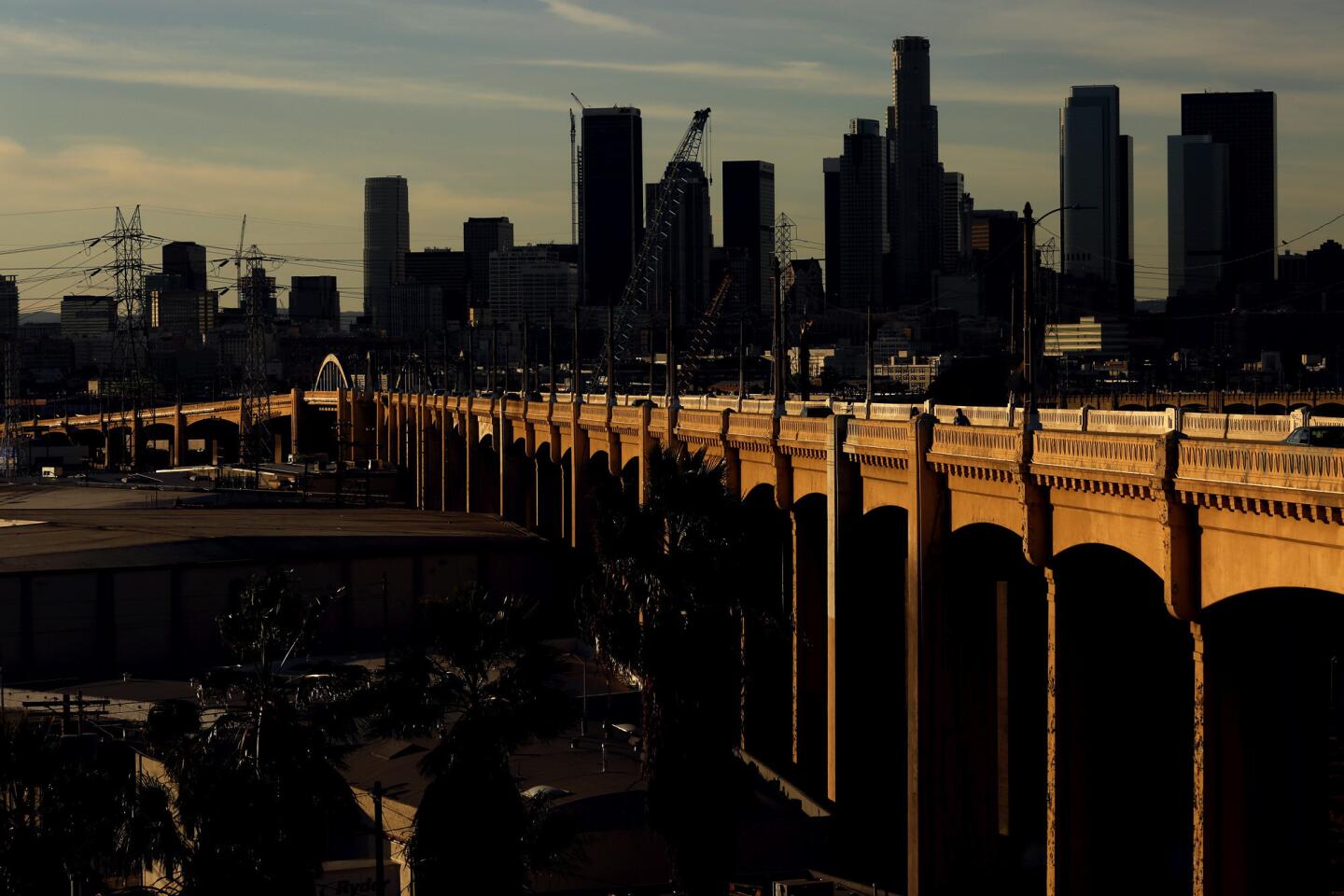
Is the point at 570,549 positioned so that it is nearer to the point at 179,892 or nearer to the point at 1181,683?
the point at 1181,683

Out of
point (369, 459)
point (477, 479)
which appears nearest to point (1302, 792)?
point (477, 479)

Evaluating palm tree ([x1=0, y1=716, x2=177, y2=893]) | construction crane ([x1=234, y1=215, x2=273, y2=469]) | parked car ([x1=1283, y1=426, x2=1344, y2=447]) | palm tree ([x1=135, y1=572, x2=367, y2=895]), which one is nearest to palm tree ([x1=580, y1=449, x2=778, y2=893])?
palm tree ([x1=135, y1=572, x2=367, y2=895])

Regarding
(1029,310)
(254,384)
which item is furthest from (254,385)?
(1029,310)

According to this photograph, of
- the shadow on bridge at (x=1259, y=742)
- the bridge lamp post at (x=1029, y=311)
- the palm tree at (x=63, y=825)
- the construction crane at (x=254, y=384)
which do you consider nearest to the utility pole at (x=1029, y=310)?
the bridge lamp post at (x=1029, y=311)

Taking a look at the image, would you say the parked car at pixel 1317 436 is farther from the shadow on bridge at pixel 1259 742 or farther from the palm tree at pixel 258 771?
the palm tree at pixel 258 771

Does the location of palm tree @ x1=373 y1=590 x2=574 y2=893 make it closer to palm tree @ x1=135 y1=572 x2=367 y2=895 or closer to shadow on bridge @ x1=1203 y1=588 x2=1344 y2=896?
palm tree @ x1=135 y1=572 x2=367 y2=895
